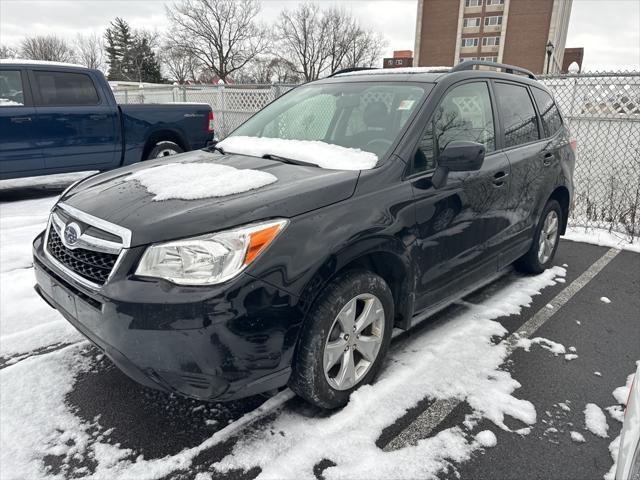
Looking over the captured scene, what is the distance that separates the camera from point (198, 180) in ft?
7.64

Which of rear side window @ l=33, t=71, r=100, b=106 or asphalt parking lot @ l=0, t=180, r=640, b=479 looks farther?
rear side window @ l=33, t=71, r=100, b=106

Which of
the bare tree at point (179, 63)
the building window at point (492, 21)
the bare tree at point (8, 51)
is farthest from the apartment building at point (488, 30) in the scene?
the bare tree at point (8, 51)

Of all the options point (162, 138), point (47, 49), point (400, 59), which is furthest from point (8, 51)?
point (162, 138)

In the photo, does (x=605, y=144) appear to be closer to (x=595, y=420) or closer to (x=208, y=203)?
(x=595, y=420)

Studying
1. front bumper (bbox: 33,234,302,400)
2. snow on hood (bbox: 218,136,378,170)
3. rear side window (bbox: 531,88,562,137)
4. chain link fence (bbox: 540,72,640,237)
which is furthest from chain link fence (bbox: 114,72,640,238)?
front bumper (bbox: 33,234,302,400)

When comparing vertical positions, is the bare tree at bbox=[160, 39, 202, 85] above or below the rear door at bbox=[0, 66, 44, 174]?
above

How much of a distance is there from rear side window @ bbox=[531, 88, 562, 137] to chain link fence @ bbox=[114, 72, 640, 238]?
104 inches

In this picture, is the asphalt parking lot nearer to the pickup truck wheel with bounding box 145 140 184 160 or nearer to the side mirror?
the side mirror

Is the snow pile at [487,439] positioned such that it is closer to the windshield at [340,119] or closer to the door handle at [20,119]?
the windshield at [340,119]

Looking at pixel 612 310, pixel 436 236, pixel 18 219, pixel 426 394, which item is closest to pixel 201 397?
pixel 426 394

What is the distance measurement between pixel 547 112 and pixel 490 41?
215ft

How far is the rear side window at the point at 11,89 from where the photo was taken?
631cm

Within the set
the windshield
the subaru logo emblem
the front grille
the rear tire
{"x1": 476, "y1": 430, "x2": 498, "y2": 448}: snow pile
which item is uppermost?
the windshield

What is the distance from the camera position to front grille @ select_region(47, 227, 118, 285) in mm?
1979
